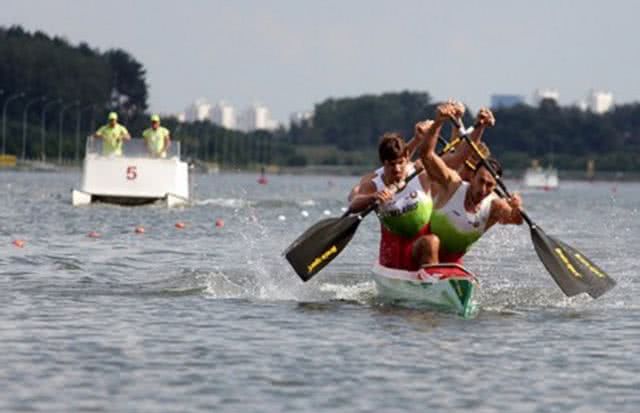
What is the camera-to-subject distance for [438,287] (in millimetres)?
18078

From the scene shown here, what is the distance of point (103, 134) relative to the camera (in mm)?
40406

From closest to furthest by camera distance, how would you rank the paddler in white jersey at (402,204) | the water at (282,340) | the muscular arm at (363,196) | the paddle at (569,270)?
the water at (282,340)
the paddler in white jersey at (402,204)
the muscular arm at (363,196)
the paddle at (569,270)

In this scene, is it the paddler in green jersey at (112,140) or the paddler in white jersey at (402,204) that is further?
the paddler in green jersey at (112,140)

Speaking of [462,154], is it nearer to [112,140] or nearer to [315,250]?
[315,250]

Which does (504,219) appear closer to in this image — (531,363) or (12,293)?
(531,363)

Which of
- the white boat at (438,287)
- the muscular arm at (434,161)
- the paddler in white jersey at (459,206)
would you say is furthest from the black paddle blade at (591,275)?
the muscular arm at (434,161)

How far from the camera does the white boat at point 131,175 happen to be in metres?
40.6

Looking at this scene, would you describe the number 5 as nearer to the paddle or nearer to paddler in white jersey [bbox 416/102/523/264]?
the paddle

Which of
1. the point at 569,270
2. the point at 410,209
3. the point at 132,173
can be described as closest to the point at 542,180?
the point at 132,173

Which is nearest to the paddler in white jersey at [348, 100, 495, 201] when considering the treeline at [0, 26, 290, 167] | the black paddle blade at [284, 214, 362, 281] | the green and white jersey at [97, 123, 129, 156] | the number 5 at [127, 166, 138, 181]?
the black paddle blade at [284, 214, 362, 281]

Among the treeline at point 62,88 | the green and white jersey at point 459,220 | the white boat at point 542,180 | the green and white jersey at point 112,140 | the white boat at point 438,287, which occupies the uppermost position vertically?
the treeline at point 62,88

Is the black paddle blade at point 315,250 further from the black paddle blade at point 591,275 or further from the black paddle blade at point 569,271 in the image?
the black paddle blade at point 591,275

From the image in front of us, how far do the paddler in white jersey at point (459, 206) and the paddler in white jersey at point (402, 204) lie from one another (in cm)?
11

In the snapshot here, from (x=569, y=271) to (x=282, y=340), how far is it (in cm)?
451
